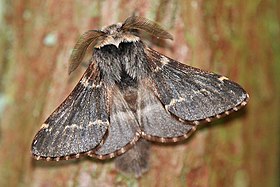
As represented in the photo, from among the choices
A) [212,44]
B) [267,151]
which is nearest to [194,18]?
[212,44]

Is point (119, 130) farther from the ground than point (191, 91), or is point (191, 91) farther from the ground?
point (191, 91)

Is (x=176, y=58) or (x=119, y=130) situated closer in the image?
(x=119, y=130)

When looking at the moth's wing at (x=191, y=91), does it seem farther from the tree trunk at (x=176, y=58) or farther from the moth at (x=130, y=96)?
the tree trunk at (x=176, y=58)

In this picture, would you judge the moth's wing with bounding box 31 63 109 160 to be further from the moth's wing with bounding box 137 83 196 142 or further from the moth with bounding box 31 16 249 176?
the moth's wing with bounding box 137 83 196 142

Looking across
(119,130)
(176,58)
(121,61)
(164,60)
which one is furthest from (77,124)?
(176,58)

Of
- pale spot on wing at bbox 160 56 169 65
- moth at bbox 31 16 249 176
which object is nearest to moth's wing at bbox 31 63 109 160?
moth at bbox 31 16 249 176

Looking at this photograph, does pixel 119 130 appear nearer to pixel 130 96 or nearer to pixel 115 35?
pixel 130 96

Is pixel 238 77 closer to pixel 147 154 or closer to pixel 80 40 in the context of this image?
pixel 147 154

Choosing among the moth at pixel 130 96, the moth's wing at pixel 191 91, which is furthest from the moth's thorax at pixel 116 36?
the moth's wing at pixel 191 91
